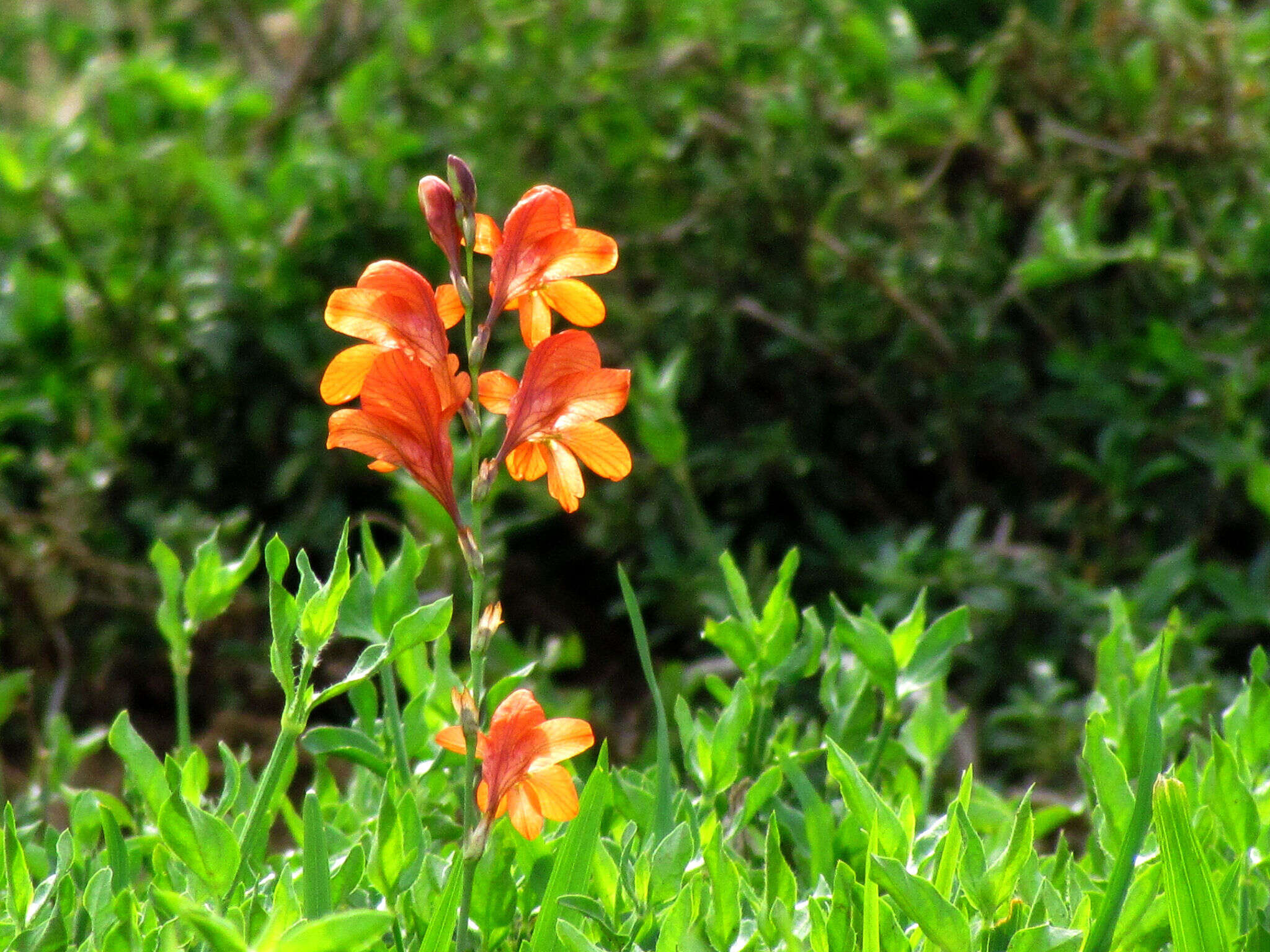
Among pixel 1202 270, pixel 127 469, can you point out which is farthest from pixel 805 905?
pixel 127 469

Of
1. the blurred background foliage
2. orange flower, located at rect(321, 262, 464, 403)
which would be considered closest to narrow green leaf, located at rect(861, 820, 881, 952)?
orange flower, located at rect(321, 262, 464, 403)

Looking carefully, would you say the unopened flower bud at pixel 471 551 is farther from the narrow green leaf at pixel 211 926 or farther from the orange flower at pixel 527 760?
the narrow green leaf at pixel 211 926

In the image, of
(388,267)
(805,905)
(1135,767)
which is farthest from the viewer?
(1135,767)

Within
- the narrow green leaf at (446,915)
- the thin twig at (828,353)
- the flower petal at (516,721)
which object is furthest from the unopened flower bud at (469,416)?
the thin twig at (828,353)

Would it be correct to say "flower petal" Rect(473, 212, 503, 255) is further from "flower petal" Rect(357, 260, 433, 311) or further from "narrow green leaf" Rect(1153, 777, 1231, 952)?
"narrow green leaf" Rect(1153, 777, 1231, 952)

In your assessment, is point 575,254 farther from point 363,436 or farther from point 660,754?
point 660,754

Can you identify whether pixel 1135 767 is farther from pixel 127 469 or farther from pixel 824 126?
pixel 127 469
